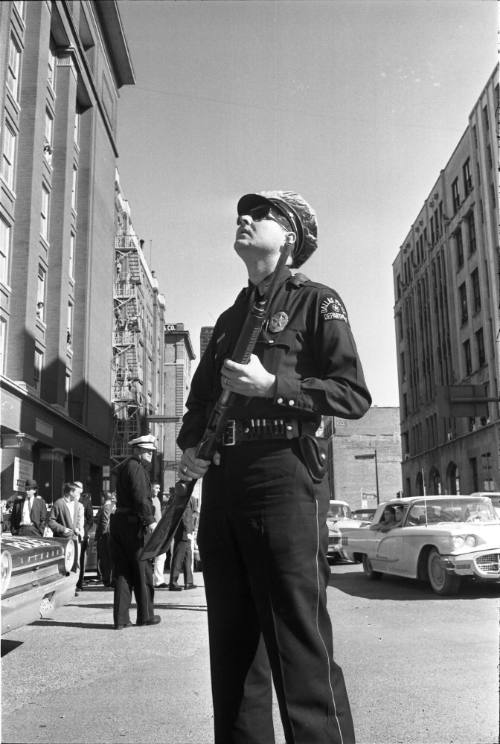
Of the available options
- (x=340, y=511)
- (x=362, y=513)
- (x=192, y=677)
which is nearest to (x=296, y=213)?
(x=192, y=677)

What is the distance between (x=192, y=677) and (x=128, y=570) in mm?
2814

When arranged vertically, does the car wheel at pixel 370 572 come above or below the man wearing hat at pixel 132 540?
below

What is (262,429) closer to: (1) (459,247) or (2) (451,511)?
(2) (451,511)

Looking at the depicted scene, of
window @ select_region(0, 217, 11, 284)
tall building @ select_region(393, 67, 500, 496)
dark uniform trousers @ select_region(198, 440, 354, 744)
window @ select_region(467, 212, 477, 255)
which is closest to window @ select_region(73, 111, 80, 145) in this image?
window @ select_region(0, 217, 11, 284)

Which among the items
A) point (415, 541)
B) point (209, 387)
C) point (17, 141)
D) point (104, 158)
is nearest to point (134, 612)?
point (415, 541)

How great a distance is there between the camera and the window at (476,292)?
42688 mm

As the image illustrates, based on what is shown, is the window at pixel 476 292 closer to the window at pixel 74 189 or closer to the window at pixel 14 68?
the window at pixel 74 189

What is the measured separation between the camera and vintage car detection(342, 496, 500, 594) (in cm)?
955

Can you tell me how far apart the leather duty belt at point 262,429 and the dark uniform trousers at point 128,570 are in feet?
18.0

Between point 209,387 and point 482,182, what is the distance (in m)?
42.3

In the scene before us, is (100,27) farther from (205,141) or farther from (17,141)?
(205,141)

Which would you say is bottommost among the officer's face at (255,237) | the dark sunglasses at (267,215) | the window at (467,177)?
the officer's face at (255,237)

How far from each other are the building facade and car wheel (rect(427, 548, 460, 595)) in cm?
6565

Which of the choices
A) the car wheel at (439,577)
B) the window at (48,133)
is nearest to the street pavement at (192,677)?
the car wheel at (439,577)
